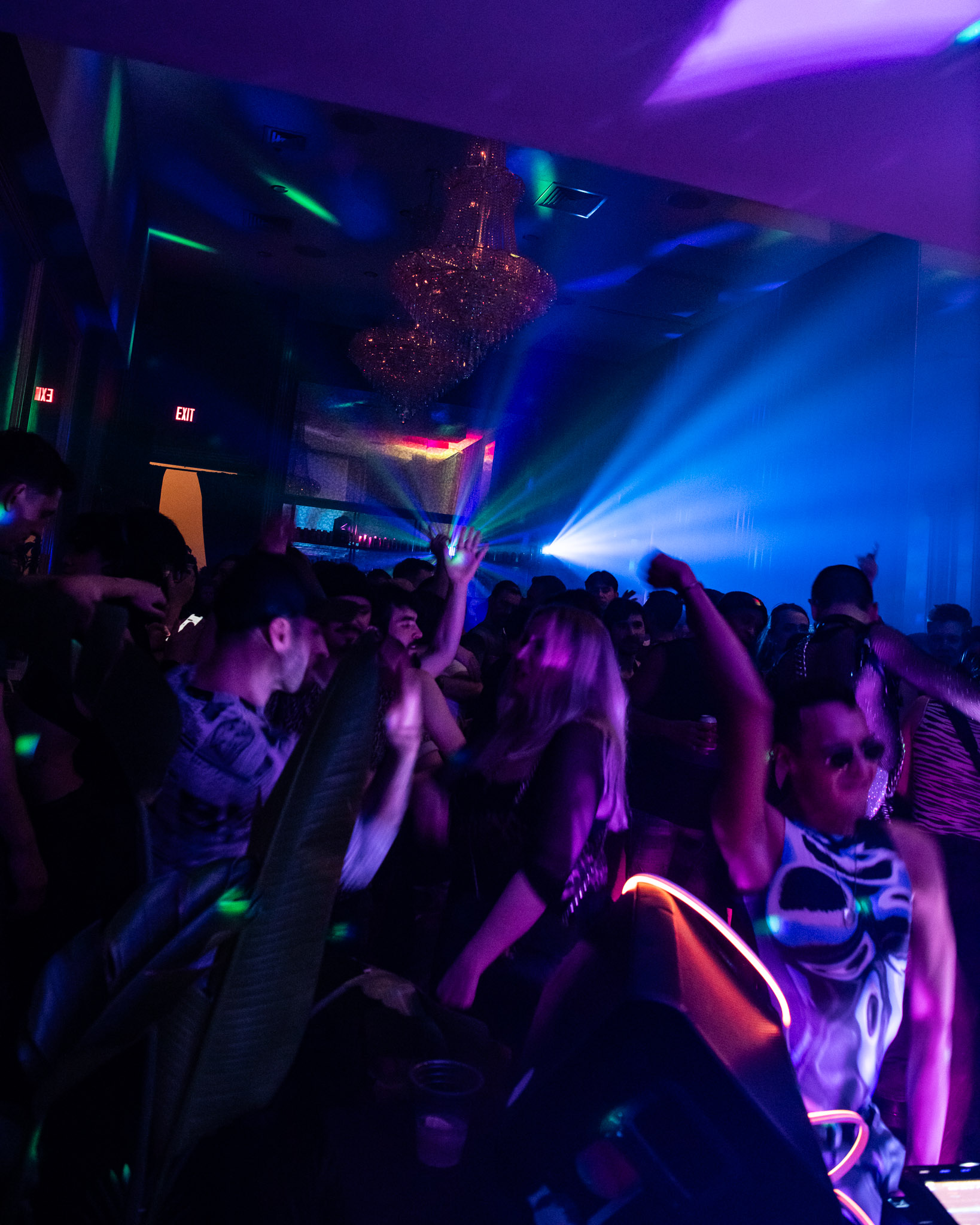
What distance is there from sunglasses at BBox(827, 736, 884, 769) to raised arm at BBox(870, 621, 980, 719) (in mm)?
886

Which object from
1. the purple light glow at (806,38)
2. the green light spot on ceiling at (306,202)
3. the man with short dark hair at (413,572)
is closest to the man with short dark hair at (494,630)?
the man with short dark hair at (413,572)

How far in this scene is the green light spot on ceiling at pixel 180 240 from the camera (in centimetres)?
729

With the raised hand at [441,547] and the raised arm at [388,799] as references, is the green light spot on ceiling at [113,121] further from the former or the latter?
the raised arm at [388,799]

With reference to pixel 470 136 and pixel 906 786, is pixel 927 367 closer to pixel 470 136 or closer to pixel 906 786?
pixel 470 136

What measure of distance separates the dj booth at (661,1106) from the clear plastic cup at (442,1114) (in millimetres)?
308

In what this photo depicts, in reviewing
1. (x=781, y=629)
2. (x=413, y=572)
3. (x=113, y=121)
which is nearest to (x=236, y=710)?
(x=781, y=629)

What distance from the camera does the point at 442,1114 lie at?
0.88 meters

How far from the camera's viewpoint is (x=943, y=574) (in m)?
6.07

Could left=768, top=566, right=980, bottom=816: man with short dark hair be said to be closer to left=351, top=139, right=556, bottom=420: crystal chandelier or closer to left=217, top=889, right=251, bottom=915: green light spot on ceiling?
left=217, top=889, right=251, bottom=915: green light spot on ceiling

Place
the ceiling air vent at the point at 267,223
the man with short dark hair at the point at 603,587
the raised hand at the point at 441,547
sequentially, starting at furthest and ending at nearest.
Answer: the ceiling air vent at the point at 267,223, the man with short dark hair at the point at 603,587, the raised hand at the point at 441,547

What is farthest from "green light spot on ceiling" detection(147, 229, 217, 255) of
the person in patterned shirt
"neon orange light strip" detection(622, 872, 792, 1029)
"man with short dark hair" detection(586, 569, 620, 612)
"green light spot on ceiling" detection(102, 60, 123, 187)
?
"neon orange light strip" detection(622, 872, 792, 1029)

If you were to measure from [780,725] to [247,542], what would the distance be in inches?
299

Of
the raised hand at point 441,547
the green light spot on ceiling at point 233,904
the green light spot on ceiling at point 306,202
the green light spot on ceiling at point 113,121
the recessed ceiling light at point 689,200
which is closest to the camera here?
the green light spot on ceiling at point 233,904

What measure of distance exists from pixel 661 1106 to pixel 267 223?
7.34 metres
